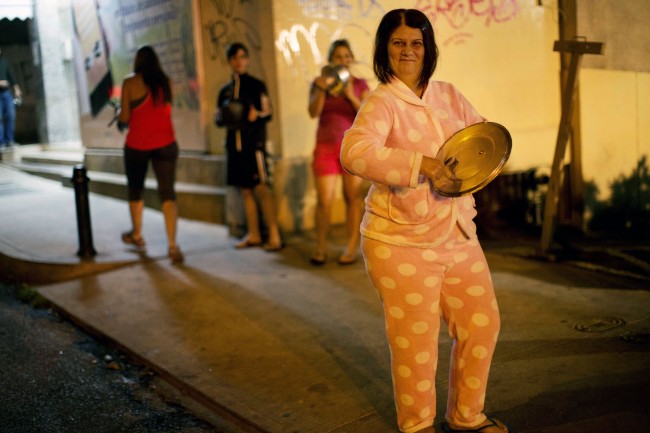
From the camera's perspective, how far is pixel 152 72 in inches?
273

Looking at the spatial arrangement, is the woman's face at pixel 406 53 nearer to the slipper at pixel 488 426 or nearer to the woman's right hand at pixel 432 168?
the woman's right hand at pixel 432 168

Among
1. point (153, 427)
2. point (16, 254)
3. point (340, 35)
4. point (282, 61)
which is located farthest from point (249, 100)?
point (153, 427)

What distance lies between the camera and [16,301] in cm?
633

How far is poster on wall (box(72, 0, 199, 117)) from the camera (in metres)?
9.29

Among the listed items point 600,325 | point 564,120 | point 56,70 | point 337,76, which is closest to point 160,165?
point 337,76

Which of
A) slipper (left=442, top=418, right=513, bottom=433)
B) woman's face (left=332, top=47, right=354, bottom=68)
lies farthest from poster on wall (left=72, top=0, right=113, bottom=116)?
slipper (left=442, top=418, right=513, bottom=433)

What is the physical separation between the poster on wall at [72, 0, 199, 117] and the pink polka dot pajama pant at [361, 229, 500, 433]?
632 cm

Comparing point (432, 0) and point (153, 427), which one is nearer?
point (153, 427)

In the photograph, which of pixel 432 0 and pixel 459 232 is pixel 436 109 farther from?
pixel 432 0

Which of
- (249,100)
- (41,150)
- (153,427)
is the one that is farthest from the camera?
(41,150)

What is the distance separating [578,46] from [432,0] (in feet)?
9.41

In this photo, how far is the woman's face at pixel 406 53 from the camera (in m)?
2.98

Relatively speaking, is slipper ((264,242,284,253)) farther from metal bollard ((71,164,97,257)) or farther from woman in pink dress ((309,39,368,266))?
metal bollard ((71,164,97,257))

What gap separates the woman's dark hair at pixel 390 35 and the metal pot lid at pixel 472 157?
315 millimetres
